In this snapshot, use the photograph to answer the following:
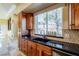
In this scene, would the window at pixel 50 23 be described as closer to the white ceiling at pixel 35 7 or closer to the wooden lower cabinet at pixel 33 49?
the white ceiling at pixel 35 7

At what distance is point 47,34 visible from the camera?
2129 millimetres

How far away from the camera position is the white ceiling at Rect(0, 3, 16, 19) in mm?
2098

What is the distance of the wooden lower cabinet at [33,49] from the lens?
2033 millimetres

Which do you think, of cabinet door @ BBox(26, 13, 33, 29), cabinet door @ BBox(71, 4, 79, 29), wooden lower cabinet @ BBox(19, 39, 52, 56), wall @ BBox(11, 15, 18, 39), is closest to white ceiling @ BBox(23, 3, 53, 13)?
cabinet door @ BBox(26, 13, 33, 29)

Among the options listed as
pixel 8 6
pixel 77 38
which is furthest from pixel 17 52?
pixel 77 38

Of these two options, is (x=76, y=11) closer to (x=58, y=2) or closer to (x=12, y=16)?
(x=58, y=2)

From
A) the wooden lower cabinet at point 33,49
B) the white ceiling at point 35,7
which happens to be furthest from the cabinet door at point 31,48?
the white ceiling at point 35,7

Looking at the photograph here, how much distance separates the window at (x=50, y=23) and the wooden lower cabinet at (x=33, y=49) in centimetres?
20

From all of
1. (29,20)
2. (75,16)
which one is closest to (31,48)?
(29,20)

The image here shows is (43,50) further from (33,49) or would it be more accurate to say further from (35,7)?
(35,7)

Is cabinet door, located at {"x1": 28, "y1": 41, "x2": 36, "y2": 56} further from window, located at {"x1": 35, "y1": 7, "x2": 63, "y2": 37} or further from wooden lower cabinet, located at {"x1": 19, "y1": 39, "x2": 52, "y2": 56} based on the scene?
window, located at {"x1": 35, "y1": 7, "x2": 63, "y2": 37}

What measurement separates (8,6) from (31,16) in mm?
374

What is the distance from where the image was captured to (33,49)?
2.16 metres

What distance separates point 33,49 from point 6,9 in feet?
2.38
